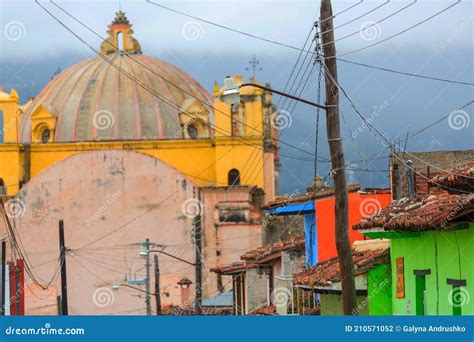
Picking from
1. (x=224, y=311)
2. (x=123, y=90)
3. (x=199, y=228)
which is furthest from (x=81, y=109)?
(x=224, y=311)

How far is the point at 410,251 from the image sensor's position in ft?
58.8

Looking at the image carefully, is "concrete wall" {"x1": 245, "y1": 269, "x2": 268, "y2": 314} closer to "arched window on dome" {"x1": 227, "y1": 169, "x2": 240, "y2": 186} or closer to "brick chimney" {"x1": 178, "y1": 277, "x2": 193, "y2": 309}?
"brick chimney" {"x1": 178, "y1": 277, "x2": 193, "y2": 309}

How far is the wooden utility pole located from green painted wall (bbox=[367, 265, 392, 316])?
1.30 m

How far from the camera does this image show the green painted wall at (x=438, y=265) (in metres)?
15.6

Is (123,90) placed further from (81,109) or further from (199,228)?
(199,228)

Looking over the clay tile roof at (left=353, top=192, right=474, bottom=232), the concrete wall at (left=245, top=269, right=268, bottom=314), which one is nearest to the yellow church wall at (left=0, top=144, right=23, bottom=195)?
the concrete wall at (left=245, top=269, right=268, bottom=314)

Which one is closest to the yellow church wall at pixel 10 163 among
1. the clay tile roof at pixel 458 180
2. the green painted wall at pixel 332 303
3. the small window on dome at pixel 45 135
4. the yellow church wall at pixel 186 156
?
the yellow church wall at pixel 186 156

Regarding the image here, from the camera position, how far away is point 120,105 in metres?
57.1

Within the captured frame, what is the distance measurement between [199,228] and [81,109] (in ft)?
31.7

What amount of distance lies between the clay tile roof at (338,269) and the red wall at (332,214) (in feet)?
8.59

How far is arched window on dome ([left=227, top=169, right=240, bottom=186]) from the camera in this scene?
55347 mm

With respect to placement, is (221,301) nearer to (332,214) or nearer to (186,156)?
(332,214)

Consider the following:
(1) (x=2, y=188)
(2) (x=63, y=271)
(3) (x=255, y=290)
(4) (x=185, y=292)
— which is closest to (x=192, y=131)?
(1) (x=2, y=188)

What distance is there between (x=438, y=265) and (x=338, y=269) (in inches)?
139
